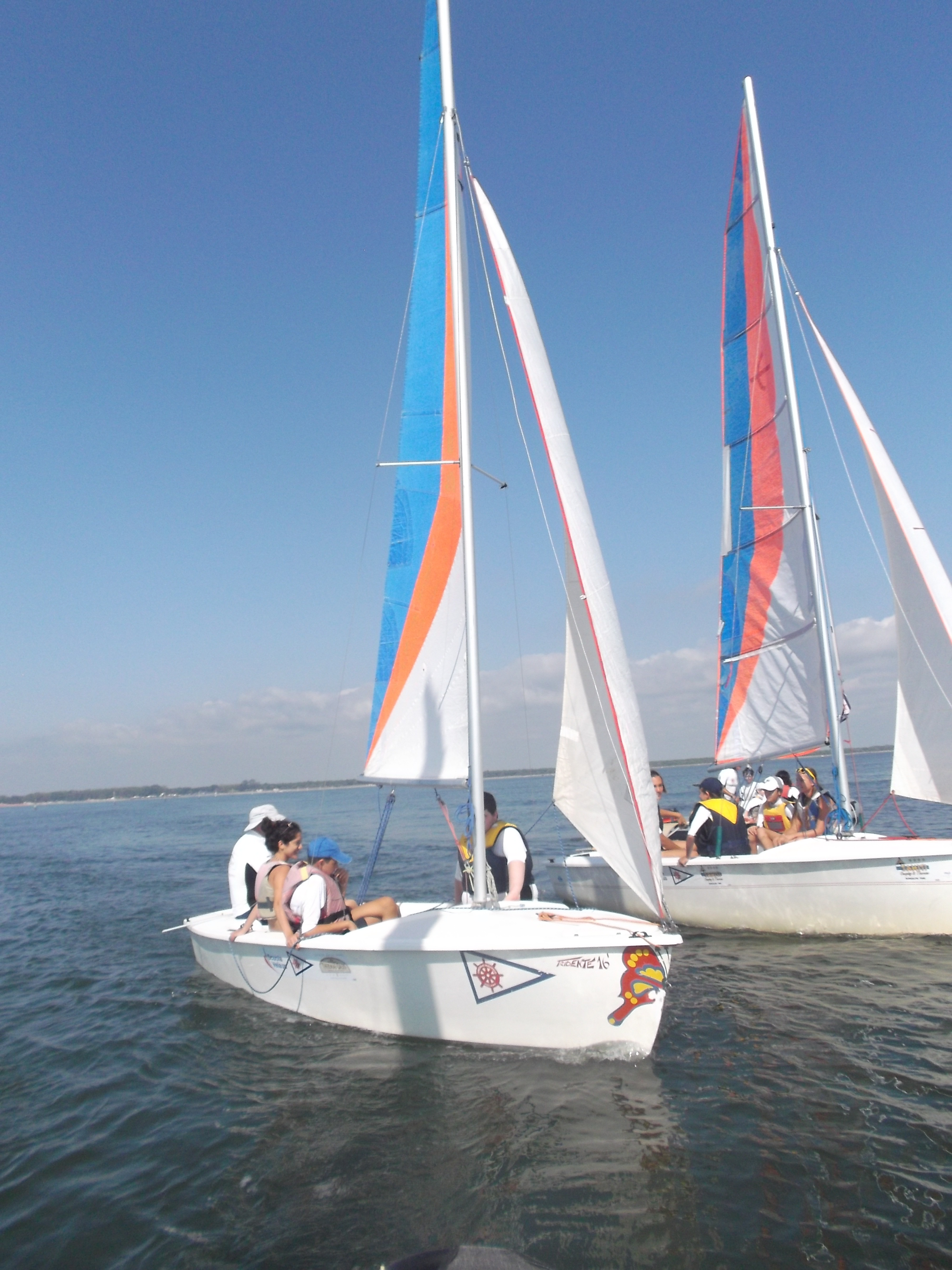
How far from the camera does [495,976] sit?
5.13m

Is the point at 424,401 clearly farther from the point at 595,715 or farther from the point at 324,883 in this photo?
the point at 324,883

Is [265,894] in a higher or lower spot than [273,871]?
lower

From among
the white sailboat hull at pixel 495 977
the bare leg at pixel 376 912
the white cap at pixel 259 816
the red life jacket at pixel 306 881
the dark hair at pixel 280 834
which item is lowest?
the white sailboat hull at pixel 495 977

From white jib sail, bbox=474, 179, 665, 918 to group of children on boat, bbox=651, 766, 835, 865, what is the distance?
2.99 metres

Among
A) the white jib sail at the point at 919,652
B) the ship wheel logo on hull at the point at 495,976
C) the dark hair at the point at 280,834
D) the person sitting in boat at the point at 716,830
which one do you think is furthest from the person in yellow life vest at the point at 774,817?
the dark hair at the point at 280,834

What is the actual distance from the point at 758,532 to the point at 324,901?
33.3 feet

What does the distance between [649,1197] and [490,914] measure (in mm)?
2173

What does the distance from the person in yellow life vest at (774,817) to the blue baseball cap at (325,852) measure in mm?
6009

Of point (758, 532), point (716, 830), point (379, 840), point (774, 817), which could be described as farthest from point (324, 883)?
point (758, 532)

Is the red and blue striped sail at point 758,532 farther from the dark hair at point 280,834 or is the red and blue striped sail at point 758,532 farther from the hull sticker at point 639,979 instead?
the dark hair at point 280,834

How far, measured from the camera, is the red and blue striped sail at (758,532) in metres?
11.7

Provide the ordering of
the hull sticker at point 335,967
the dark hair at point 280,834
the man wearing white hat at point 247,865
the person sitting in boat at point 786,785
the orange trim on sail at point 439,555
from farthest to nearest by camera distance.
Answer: the person sitting in boat at point 786,785 → the man wearing white hat at point 247,865 → the orange trim on sail at point 439,555 → the dark hair at point 280,834 → the hull sticker at point 335,967

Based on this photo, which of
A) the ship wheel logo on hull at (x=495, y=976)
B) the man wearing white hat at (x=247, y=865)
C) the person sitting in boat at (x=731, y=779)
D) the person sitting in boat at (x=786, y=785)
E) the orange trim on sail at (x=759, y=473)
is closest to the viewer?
the ship wheel logo on hull at (x=495, y=976)

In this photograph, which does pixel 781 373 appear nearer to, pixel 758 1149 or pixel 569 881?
pixel 569 881
